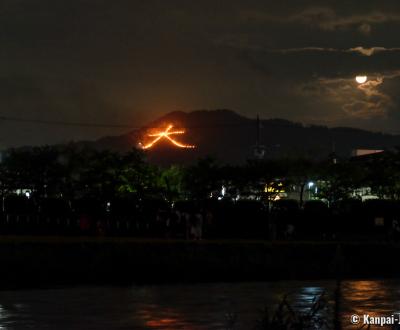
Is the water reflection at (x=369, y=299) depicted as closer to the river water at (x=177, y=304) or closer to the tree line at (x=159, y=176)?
the river water at (x=177, y=304)

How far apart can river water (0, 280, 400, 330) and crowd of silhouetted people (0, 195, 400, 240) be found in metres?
19.9

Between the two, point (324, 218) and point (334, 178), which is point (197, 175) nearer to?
point (334, 178)

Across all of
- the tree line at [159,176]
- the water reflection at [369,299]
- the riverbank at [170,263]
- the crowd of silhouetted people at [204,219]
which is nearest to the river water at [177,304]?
the water reflection at [369,299]

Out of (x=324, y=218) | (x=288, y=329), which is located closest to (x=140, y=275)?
(x=288, y=329)

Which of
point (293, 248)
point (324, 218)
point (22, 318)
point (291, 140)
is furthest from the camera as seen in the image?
point (291, 140)

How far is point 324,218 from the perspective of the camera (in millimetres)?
56781

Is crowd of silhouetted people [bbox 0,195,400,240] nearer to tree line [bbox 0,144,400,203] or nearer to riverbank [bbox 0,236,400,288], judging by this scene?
tree line [bbox 0,144,400,203]

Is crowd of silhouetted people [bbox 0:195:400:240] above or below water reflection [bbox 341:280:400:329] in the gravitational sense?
above

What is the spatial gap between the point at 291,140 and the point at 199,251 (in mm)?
147538

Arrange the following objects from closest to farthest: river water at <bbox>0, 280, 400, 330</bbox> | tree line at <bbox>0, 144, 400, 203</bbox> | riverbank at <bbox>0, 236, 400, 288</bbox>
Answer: river water at <bbox>0, 280, 400, 330</bbox>, riverbank at <bbox>0, 236, 400, 288</bbox>, tree line at <bbox>0, 144, 400, 203</bbox>

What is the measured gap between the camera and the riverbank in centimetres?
2597

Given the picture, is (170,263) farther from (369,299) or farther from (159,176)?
(159,176)

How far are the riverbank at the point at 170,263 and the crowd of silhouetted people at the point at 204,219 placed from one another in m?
13.4

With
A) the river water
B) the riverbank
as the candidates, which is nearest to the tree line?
the riverbank
